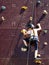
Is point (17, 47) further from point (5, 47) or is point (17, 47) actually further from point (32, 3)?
point (32, 3)

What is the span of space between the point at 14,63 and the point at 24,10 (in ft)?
4.66

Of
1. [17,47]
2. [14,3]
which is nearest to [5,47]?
[17,47]

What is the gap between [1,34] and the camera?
13695mm

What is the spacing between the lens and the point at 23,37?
44.7 ft

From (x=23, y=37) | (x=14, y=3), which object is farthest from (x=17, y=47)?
(x=14, y=3)

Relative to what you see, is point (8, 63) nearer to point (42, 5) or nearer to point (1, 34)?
point (1, 34)

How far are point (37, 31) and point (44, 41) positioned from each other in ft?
1.65

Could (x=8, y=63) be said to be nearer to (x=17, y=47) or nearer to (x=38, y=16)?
(x=17, y=47)

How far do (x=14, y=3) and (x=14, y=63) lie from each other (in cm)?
158

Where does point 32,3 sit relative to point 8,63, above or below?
above

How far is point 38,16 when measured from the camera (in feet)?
44.9

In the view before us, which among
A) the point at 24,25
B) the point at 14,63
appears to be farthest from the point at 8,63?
the point at 24,25

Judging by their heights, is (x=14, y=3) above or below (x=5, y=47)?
above

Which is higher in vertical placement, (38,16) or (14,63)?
(38,16)
